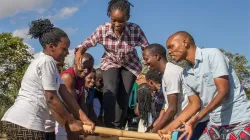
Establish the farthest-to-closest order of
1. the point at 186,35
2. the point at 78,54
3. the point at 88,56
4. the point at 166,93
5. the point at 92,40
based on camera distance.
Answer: the point at 88,56, the point at 92,40, the point at 78,54, the point at 166,93, the point at 186,35

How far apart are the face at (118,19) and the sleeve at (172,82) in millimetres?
1090

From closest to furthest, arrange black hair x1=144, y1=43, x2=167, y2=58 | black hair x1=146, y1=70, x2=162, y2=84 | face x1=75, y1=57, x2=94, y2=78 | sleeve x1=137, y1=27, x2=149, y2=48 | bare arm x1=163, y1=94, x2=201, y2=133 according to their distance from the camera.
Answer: bare arm x1=163, y1=94, x2=201, y2=133
black hair x1=144, y1=43, x2=167, y2=58
face x1=75, y1=57, x2=94, y2=78
sleeve x1=137, y1=27, x2=149, y2=48
black hair x1=146, y1=70, x2=162, y2=84

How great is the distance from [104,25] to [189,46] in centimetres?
186

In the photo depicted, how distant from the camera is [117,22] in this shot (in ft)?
18.9

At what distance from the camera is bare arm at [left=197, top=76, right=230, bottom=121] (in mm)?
4027

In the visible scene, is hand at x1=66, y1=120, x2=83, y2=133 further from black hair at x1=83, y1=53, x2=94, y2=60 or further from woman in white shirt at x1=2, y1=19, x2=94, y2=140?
black hair at x1=83, y1=53, x2=94, y2=60

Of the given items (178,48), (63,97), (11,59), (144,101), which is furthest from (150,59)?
(11,59)

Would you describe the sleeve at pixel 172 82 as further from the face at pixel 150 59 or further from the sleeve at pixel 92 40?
the sleeve at pixel 92 40

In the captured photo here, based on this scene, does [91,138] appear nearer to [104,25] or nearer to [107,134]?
[107,134]

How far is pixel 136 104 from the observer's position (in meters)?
8.20

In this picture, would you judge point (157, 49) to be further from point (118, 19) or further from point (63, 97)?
point (63, 97)

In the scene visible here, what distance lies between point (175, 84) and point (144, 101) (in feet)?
9.90

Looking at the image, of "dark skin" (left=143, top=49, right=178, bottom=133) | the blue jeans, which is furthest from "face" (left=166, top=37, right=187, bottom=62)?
the blue jeans

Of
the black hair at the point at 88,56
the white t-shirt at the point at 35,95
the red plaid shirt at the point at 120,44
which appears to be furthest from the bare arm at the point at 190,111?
the black hair at the point at 88,56
